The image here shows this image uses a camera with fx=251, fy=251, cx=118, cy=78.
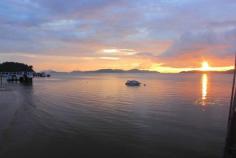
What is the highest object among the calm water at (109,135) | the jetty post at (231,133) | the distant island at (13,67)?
the distant island at (13,67)

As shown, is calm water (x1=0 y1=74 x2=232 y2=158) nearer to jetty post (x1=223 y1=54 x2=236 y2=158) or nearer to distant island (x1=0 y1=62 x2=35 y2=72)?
jetty post (x1=223 y1=54 x2=236 y2=158)

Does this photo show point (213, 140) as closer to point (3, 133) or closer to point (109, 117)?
point (109, 117)

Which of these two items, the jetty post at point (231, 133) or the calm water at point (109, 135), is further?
the calm water at point (109, 135)

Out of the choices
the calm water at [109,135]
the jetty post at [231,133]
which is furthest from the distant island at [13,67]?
the jetty post at [231,133]

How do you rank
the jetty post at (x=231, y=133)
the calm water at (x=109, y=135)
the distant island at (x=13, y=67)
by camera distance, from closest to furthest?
1. the jetty post at (x=231, y=133)
2. the calm water at (x=109, y=135)
3. the distant island at (x=13, y=67)

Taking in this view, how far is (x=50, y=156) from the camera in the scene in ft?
47.5

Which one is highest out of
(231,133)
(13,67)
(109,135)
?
(13,67)

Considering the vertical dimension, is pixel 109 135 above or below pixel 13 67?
below

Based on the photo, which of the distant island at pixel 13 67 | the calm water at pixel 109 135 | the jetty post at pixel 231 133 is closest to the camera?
the jetty post at pixel 231 133

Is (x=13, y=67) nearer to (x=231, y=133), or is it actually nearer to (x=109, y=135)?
(x=109, y=135)

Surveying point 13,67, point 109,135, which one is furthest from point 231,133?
point 13,67

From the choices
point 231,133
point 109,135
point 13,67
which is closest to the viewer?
point 231,133

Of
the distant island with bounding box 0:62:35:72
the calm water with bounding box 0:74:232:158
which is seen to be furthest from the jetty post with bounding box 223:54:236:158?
the distant island with bounding box 0:62:35:72

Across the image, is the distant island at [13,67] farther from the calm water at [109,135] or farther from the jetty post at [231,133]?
the jetty post at [231,133]
